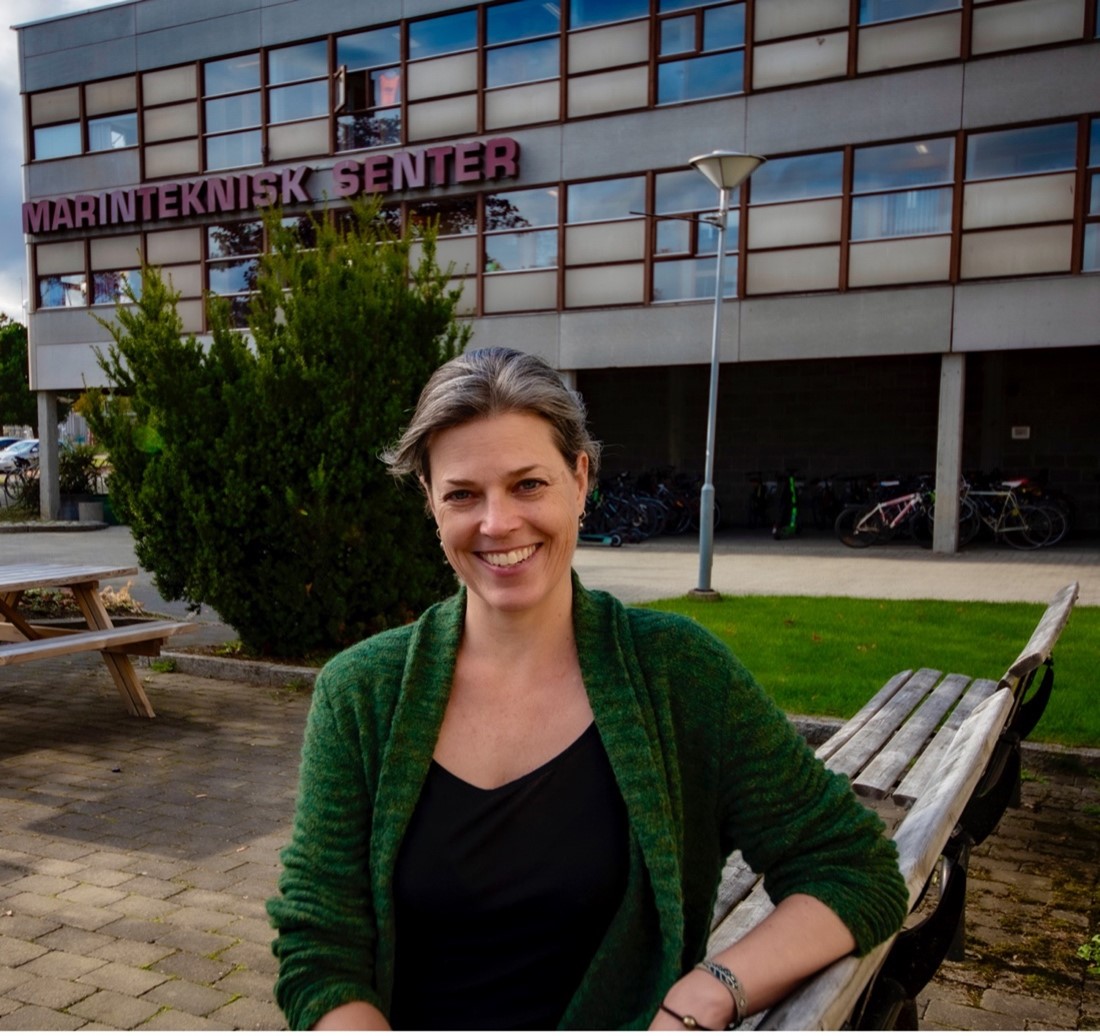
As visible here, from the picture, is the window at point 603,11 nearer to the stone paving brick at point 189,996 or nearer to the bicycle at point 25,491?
the bicycle at point 25,491

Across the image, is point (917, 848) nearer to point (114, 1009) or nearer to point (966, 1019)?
point (966, 1019)

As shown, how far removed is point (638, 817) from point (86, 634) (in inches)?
218

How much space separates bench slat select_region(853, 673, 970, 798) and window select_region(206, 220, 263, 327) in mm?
19565

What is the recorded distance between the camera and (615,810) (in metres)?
1.77

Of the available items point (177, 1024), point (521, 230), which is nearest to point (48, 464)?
point (521, 230)

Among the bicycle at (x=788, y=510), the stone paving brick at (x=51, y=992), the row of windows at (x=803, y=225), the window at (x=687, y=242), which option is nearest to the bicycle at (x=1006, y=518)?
the bicycle at (x=788, y=510)

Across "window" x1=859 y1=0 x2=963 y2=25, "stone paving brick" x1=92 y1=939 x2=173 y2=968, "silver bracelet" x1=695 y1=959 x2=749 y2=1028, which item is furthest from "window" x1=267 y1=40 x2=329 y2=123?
"silver bracelet" x1=695 y1=959 x2=749 y2=1028

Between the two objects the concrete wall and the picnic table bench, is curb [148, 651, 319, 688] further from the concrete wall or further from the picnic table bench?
the concrete wall

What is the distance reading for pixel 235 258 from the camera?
2238cm

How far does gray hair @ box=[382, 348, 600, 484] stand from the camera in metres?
1.86

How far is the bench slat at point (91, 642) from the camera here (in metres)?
5.82

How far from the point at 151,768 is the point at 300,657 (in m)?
2.41

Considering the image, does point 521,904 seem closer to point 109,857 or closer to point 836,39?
point 109,857

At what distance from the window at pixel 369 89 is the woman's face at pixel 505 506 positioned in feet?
66.4
